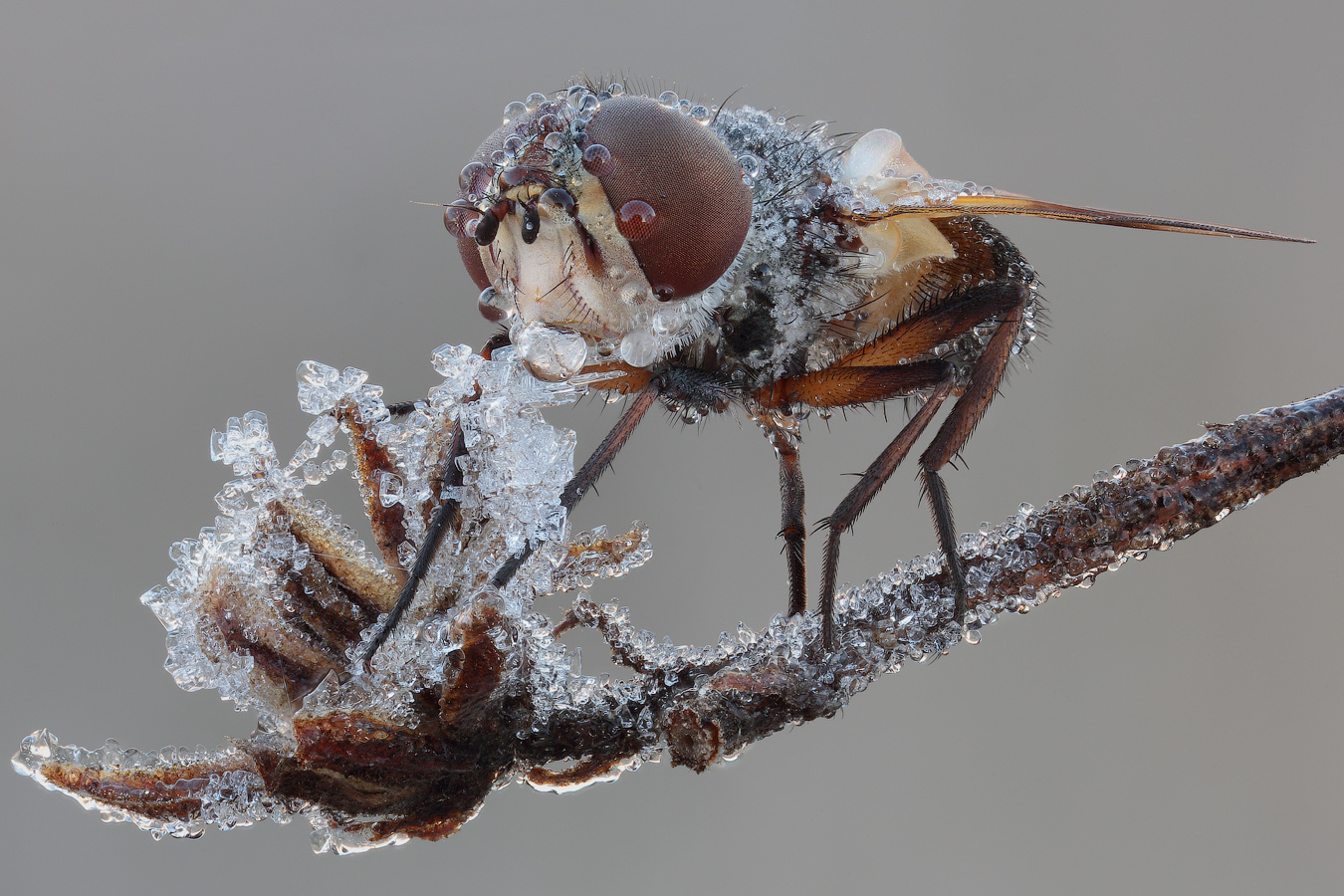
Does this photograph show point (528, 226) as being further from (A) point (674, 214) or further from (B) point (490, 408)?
(B) point (490, 408)

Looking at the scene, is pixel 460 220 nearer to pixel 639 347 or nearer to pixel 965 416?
pixel 639 347

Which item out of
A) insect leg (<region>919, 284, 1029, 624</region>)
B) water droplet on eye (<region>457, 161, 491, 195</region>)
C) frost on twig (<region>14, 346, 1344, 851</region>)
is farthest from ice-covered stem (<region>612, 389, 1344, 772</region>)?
water droplet on eye (<region>457, 161, 491, 195</region>)

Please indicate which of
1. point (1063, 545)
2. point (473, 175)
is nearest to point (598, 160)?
point (473, 175)

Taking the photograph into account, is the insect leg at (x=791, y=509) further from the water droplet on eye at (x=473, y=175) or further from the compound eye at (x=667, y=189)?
the water droplet on eye at (x=473, y=175)

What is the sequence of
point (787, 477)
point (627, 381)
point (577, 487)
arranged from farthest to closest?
point (787, 477)
point (627, 381)
point (577, 487)

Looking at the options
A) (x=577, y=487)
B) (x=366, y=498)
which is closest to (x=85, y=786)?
(x=366, y=498)
